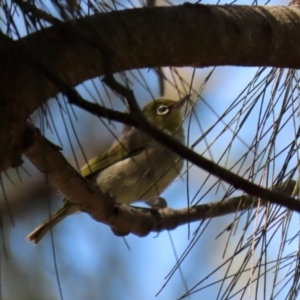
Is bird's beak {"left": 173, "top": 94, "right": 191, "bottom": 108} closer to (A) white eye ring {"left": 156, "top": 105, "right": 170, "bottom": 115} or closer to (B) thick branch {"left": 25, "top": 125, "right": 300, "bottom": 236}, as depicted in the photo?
(A) white eye ring {"left": 156, "top": 105, "right": 170, "bottom": 115}

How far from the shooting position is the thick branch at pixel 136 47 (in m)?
0.90

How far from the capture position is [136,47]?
1027 mm

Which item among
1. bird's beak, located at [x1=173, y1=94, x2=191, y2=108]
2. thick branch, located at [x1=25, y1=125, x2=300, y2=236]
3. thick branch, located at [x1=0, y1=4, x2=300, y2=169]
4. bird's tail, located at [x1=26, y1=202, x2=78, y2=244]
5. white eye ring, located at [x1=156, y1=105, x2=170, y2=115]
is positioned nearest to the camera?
thick branch, located at [x1=0, y1=4, x2=300, y2=169]

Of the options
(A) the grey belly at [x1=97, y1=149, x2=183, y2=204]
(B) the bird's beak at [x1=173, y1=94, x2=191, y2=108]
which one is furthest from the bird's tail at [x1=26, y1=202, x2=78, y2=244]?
(B) the bird's beak at [x1=173, y1=94, x2=191, y2=108]

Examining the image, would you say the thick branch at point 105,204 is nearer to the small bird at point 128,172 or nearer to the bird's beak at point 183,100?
the bird's beak at point 183,100

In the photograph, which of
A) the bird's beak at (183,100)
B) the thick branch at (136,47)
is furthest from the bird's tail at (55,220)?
the thick branch at (136,47)

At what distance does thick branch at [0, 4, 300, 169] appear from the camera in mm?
899

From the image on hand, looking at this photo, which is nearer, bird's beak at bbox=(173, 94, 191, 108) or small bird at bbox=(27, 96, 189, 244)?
bird's beak at bbox=(173, 94, 191, 108)

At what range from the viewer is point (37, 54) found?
890mm

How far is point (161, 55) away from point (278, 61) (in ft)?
0.88

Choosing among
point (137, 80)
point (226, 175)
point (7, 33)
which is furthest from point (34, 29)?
point (226, 175)

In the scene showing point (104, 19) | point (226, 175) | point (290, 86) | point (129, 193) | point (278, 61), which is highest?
point (129, 193)

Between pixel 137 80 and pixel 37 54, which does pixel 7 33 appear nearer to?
pixel 37 54

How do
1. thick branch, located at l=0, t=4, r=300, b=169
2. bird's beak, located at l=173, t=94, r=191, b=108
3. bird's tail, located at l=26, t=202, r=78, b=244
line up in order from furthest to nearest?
1. bird's tail, located at l=26, t=202, r=78, b=244
2. bird's beak, located at l=173, t=94, r=191, b=108
3. thick branch, located at l=0, t=4, r=300, b=169
